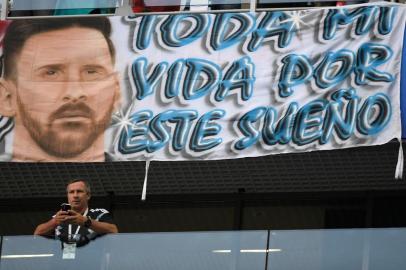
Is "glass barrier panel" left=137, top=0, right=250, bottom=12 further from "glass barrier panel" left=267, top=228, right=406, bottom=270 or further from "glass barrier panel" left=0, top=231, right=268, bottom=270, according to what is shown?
"glass barrier panel" left=267, top=228, right=406, bottom=270

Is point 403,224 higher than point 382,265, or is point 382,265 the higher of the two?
point 403,224

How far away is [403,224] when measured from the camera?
17234mm

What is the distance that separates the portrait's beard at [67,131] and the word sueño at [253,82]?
0.35 m

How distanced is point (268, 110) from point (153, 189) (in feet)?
9.64

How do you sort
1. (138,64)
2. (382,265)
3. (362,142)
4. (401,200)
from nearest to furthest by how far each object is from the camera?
(382,265) → (362,142) → (138,64) → (401,200)

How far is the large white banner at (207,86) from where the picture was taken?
15078 millimetres

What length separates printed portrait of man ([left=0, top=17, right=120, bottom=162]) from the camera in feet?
51.6

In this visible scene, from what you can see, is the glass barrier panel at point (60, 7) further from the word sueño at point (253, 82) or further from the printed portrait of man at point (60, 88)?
the word sueño at point (253, 82)

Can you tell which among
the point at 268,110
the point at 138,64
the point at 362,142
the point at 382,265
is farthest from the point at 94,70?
the point at 382,265

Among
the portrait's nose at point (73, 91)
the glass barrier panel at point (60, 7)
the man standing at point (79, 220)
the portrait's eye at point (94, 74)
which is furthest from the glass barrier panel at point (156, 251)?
the glass barrier panel at point (60, 7)

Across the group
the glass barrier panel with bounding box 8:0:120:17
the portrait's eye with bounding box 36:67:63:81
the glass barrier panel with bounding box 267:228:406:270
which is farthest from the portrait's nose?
the glass barrier panel with bounding box 267:228:406:270

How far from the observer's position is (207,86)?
1555 cm

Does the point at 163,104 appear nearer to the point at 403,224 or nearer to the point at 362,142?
the point at 362,142

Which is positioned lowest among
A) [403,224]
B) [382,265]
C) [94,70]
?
[382,265]
